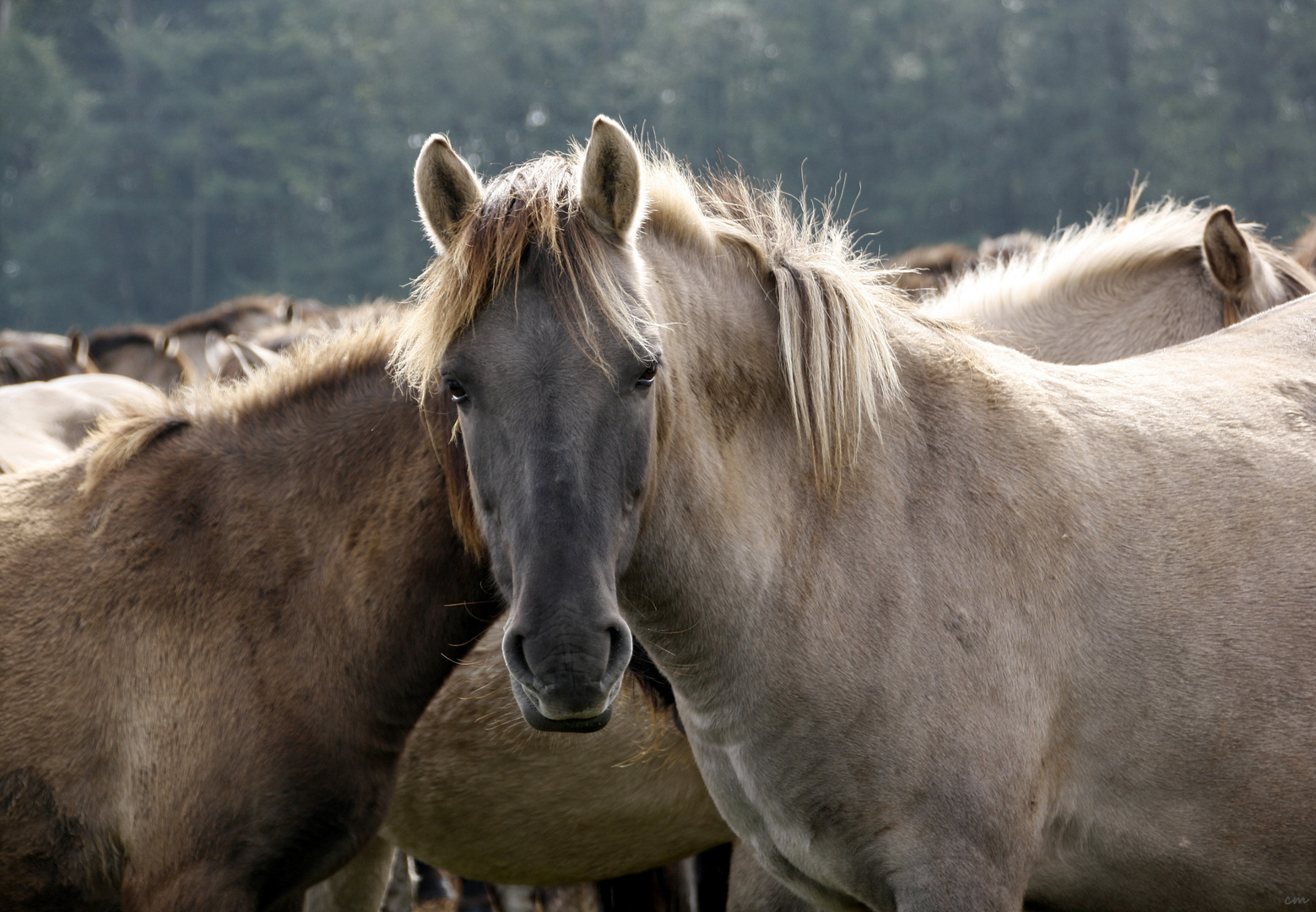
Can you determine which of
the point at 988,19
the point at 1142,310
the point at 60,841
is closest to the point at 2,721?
the point at 60,841

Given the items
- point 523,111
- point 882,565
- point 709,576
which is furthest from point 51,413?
point 523,111

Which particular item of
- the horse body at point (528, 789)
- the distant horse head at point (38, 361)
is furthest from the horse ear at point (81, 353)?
the horse body at point (528, 789)

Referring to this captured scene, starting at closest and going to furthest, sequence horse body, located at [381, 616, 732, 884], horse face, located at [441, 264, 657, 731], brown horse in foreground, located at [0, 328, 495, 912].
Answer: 1. horse face, located at [441, 264, 657, 731]
2. brown horse in foreground, located at [0, 328, 495, 912]
3. horse body, located at [381, 616, 732, 884]

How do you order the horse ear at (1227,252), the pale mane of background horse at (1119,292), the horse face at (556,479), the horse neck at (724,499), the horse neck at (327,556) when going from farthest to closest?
the pale mane of background horse at (1119,292)
the horse ear at (1227,252)
the horse neck at (327,556)
the horse neck at (724,499)
the horse face at (556,479)

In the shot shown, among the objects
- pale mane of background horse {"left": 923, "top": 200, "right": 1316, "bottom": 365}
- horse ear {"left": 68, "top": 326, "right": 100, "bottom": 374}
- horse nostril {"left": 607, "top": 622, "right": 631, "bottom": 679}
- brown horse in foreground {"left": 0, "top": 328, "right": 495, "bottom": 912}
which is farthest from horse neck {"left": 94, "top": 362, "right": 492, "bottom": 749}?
horse ear {"left": 68, "top": 326, "right": 100, "bottom": 374}

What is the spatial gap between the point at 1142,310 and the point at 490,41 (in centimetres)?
4004

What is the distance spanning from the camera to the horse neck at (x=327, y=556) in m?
2.96

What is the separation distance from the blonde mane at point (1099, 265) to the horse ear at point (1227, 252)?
239mm

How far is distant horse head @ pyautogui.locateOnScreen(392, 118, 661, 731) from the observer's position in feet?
6.96

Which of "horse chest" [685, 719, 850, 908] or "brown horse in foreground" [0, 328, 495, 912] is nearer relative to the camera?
"horse chest" [685, 719, 850, 908]

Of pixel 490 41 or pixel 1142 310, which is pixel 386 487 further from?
pixel 490 41

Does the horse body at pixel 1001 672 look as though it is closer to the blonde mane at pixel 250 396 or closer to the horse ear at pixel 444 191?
the horse ear at pixel 444 191

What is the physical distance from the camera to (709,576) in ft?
8.04

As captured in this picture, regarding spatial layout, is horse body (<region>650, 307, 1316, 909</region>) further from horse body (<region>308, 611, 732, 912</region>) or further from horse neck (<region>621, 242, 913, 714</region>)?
horse body (<region>308, 611, 732, 912</region>)
